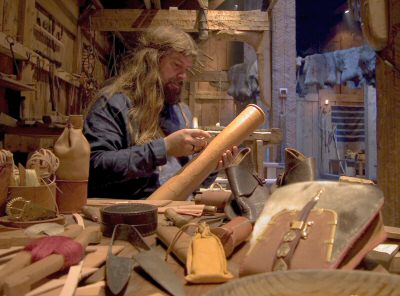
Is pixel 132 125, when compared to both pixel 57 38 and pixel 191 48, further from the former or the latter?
pixel 57 38

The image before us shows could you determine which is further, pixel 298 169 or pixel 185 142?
pixel 185 142

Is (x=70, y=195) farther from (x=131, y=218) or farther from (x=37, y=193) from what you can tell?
(x=131, y=218)

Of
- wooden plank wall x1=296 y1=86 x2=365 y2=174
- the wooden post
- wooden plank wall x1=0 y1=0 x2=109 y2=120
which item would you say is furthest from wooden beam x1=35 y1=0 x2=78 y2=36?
wooden plank wall x1=296 y1=86 x2=365 y2=174

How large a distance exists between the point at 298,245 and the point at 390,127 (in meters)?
1.82

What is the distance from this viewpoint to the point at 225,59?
10305mm

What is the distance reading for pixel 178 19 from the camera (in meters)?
5.73

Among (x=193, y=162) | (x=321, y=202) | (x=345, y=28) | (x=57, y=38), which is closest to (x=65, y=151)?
(x=193, y=162)

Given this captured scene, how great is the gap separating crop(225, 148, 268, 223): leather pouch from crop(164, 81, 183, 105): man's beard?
1.31 meters

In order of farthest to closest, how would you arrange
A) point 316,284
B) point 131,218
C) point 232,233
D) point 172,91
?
point 172,91
point 131,218
point 232,233
point 316,284

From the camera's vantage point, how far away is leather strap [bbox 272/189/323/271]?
876 millimetres

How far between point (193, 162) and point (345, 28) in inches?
554

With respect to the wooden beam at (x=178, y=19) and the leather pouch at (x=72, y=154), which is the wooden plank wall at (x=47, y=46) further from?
the leather pouch at (x=72, y=154)

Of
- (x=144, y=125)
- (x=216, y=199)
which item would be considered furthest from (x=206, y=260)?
(x=144, y=125)

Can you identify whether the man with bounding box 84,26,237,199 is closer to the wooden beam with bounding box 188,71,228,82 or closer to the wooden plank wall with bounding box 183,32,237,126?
the wooden beam with bounding box 188,71,228,82
